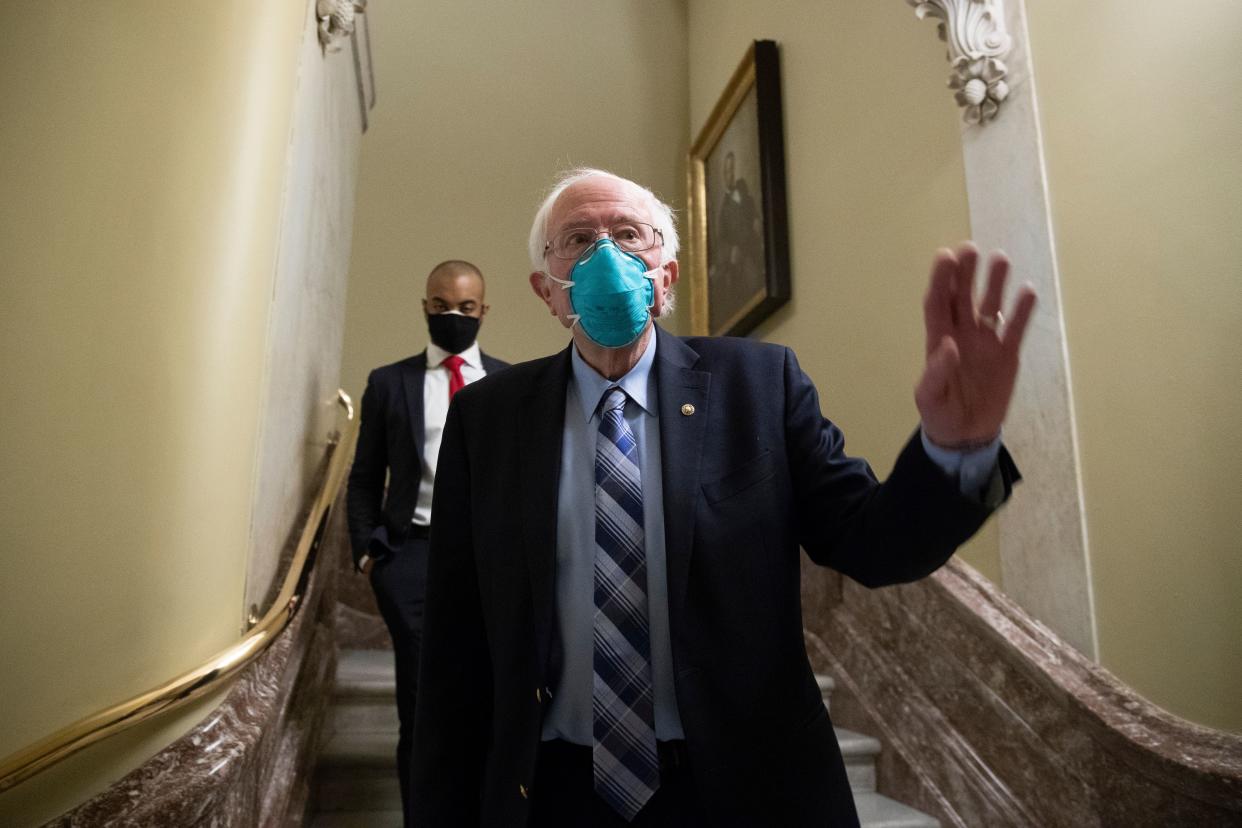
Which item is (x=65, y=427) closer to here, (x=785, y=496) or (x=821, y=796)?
(x=785, y=496)

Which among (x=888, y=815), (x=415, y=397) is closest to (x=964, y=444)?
(x=888, y=815)

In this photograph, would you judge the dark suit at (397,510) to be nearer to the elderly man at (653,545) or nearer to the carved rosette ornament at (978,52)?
the elderly man at (653,545)

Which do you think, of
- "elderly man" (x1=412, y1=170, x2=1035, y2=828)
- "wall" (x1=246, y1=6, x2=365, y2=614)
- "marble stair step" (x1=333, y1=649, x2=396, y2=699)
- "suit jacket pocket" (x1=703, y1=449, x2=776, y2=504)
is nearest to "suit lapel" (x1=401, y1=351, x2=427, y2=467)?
"wall" (x1=246, y1=6, x2=365, y2=614)

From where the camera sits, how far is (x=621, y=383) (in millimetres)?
1534

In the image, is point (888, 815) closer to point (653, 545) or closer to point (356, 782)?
point (356, 782)

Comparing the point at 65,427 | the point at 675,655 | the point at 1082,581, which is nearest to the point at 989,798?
the point at 1082,581

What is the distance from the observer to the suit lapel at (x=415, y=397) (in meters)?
3.23

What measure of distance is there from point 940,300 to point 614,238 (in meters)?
0.68

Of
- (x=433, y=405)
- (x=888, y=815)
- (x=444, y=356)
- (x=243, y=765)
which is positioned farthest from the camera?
(x=444, y=356)

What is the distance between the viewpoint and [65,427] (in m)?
1.74

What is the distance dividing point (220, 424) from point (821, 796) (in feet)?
4.90

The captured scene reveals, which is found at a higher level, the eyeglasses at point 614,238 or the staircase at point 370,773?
the eyeglasses at point 614,238

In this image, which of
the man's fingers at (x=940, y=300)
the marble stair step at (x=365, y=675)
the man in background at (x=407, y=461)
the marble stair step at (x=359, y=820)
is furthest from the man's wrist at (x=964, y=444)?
the marble stair step at (x=365, y=675)

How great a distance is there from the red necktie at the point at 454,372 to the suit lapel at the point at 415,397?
3.9 inches
